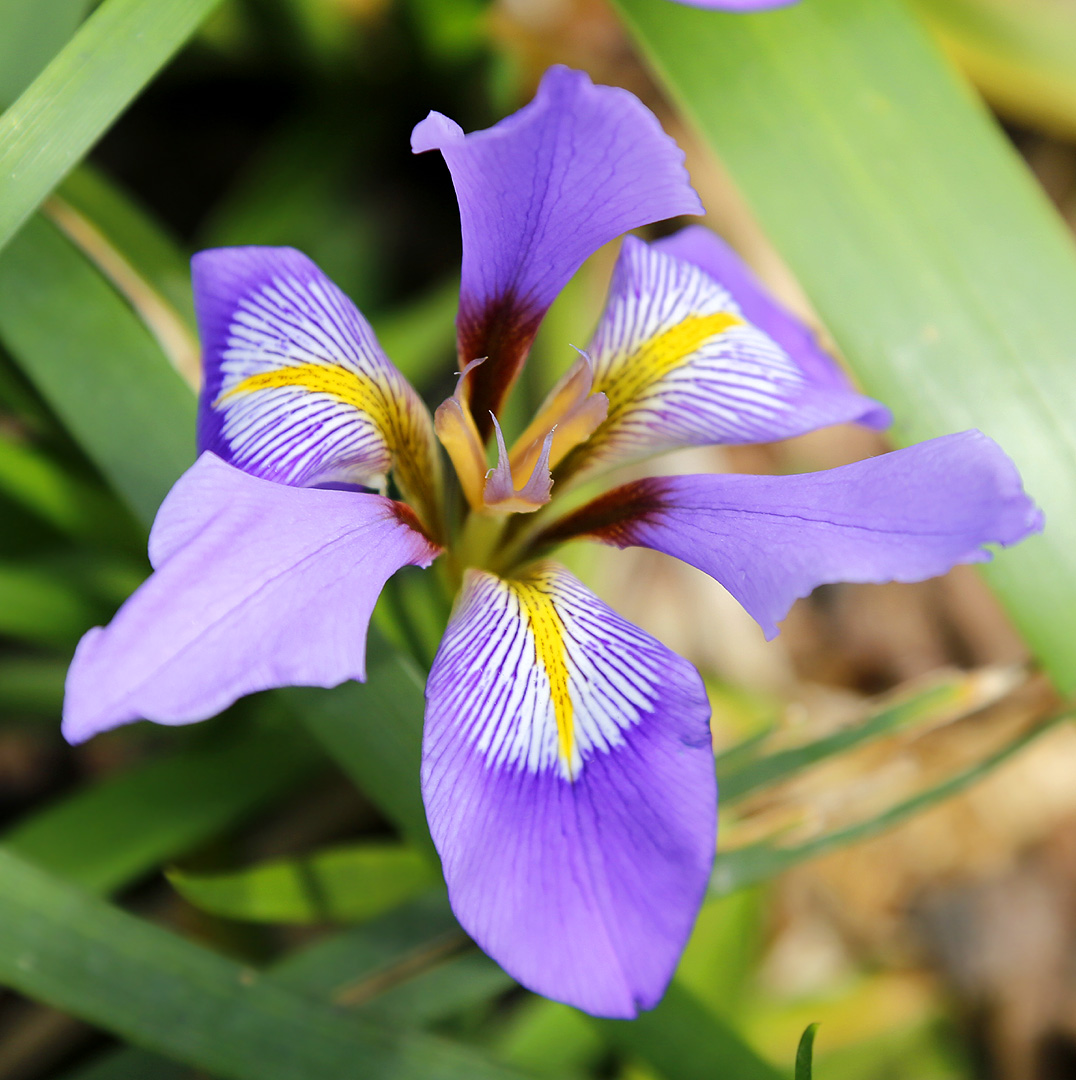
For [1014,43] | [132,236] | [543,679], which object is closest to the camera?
[543,679]

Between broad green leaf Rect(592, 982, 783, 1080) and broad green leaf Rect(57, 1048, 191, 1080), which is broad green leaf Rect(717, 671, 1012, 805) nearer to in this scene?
broad green leaf Rect(592, 982, 783, 1080)

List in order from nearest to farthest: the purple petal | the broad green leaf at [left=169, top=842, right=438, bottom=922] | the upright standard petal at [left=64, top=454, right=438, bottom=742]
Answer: the upright standard petal at [left=64, top=454, right=438, bottom=742]
the broad green leaf at [left=169, top=842, right=438, bottom=922]
the purple petal

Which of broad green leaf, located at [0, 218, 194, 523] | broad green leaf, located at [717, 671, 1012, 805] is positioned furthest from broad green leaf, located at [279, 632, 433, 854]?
broad green leaf, located at [717, 671, 1012, 805]

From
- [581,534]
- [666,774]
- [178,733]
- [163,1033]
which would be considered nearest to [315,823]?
[178,733]

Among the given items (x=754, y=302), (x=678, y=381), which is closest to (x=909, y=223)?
(x=754, y=302)

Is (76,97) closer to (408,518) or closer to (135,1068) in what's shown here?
(408,518)
